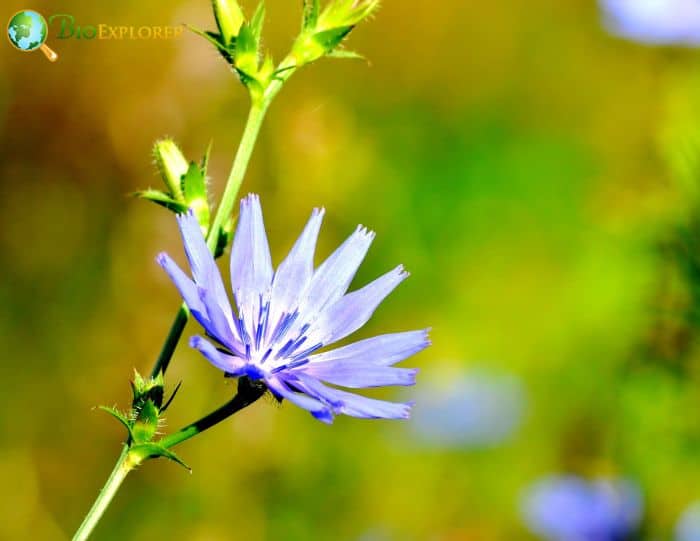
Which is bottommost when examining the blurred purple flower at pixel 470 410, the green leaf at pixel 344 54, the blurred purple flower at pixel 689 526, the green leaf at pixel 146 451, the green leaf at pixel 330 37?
the green leaf at pixel 146 451

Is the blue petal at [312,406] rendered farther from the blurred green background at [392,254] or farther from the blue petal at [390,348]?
the blurred green background at [392,254]

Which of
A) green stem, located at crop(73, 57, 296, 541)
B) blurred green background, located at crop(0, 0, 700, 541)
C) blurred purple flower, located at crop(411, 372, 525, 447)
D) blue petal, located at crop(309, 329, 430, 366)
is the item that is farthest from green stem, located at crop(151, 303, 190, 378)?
blurred purple flower, located at crop(411, 372, 525, 447)

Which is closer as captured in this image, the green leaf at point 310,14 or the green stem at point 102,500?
the green stem at point 102,500

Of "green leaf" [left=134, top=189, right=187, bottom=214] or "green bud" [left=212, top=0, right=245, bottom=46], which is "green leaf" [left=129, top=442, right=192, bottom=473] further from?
"green bud" [left=212, top=0, right=245, bottom=46]

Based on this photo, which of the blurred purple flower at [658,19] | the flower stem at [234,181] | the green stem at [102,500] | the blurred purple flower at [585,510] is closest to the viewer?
the green stem at [102,500]

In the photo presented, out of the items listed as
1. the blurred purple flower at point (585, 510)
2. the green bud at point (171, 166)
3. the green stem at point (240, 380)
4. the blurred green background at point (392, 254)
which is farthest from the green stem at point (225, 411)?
the blurred purple flower at point (585, 510)

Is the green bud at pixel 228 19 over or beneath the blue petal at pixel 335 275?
over
